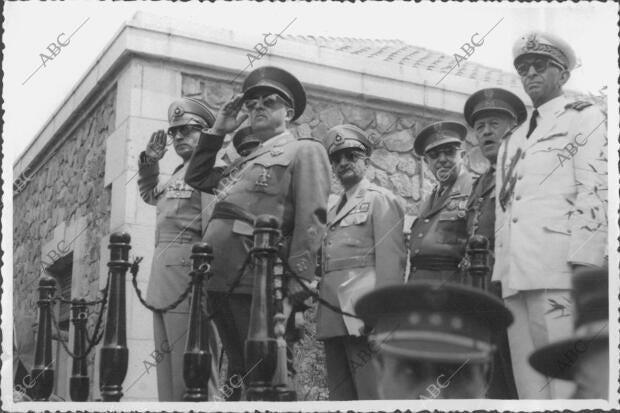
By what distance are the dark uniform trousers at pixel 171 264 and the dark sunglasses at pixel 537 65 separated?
5.49 ft

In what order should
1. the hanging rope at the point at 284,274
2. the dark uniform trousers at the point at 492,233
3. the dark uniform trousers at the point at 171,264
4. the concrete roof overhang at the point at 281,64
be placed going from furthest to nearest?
the concrete roof overhang at the point at 281,64 → the dark uniform trousers at the point at 171,264 → the dark uniform trousers at the point at 492,233 → the hanging rope at the point at 284,274

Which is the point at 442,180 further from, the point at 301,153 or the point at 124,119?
the point at 124,119

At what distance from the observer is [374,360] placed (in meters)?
5.79

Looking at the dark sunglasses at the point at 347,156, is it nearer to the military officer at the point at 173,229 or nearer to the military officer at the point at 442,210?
the military officer at the point at 442,210

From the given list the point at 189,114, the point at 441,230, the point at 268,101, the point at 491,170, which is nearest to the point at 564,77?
the point at 491,170

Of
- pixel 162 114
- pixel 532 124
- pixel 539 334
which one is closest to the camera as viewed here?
pixel 539 334

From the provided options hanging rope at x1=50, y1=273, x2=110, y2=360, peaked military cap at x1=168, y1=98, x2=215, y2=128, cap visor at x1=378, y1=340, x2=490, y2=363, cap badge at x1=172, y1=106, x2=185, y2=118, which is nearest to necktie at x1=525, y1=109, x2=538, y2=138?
cap visor at x1=378, y1=340, x2=490, y2=363

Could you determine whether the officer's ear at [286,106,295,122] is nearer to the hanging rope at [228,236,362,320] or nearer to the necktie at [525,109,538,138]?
the hanging rope at [228,236,362,320]

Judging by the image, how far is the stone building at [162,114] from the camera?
21.0ft

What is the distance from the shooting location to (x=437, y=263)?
5.91m

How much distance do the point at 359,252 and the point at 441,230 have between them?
1.32 feet

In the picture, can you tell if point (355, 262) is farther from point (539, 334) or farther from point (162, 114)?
point (162, 114)

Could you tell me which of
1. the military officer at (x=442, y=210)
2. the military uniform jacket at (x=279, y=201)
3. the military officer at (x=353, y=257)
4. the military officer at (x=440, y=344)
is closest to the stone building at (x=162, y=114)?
the military officer at (x=442, y=210)

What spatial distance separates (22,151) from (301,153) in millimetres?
1702
